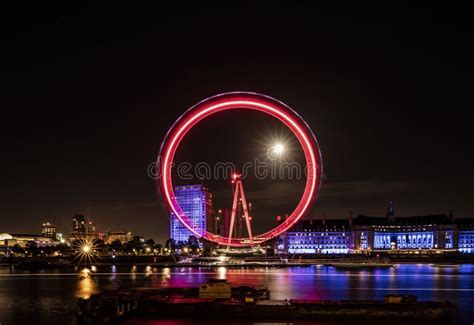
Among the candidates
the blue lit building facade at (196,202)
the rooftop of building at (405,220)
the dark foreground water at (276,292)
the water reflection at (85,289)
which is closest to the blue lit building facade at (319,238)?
the rooftop of building at (405,220)

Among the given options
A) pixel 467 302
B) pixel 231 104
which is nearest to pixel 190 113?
pixel 231 104

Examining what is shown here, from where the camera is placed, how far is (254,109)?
48062mm

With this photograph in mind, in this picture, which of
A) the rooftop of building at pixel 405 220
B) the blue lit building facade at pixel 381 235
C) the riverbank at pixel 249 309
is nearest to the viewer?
the riverbank at pixel 249 309

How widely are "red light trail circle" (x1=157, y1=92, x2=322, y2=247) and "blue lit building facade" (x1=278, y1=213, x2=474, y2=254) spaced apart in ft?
350

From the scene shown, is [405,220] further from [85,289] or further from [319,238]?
[85,289]

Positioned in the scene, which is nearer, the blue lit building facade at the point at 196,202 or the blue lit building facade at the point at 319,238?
the blue lit building facade at the point at 319,238

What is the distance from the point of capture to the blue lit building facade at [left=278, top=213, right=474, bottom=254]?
500 ft

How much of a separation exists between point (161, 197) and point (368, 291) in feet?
54.2

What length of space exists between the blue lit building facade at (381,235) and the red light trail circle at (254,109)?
10675 centimetres

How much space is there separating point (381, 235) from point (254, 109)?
120 m

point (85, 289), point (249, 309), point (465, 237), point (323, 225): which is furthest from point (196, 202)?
point (249, 309)

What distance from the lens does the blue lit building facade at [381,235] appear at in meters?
152

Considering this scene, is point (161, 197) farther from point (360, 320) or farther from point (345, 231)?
point (345, 231)

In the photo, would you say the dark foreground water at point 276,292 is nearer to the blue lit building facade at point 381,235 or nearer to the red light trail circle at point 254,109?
the red light trail circle at point 254,109
